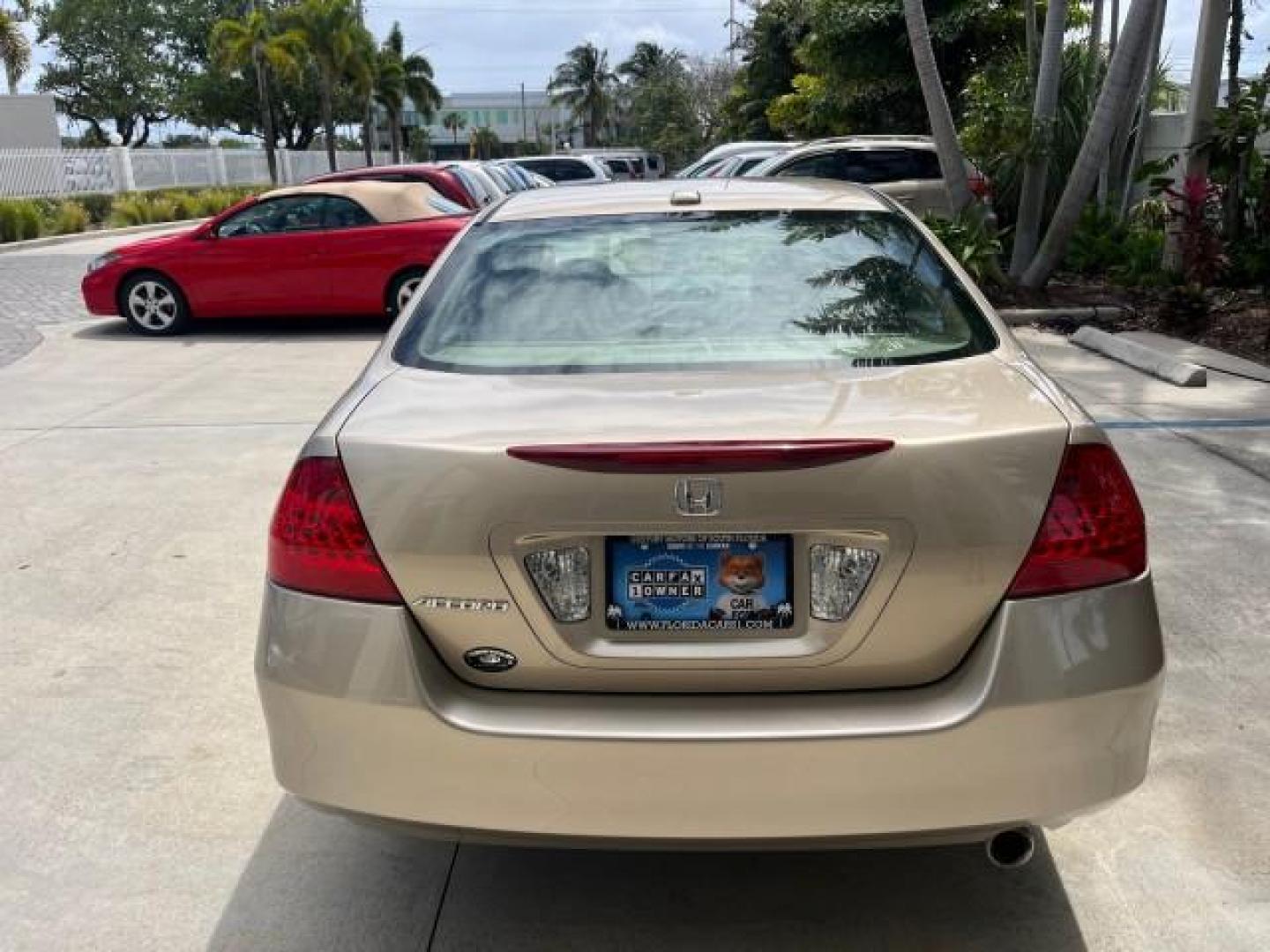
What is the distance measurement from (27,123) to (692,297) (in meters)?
37.3

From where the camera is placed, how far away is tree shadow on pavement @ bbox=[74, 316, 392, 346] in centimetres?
1167

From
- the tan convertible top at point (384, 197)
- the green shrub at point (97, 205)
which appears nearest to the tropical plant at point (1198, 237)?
the tan convertible top at point (384, 197)

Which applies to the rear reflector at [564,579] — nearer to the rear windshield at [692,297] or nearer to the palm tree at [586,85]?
Result: the rear windshield at [692,297]

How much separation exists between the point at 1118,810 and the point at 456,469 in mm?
2015

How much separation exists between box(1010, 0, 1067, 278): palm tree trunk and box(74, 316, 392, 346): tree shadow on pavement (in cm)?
644

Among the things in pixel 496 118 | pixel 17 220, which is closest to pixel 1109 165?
pixel 17 220

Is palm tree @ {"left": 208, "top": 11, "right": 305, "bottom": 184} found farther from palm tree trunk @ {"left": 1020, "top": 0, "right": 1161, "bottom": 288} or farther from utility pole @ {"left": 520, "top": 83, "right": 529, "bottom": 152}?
utility pole @ {"left": 520, "top": 83, "right": 529, "bottom": 152}

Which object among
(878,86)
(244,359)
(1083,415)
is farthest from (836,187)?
(878,86)

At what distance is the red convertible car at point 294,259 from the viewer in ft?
37.5

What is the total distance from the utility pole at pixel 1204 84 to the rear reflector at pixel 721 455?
32.3ft

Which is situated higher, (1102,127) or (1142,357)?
(1102,127)

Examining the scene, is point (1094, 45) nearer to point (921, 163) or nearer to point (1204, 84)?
point (921, 163)

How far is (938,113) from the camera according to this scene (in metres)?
11.6

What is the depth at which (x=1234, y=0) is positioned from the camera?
12.4 metres
